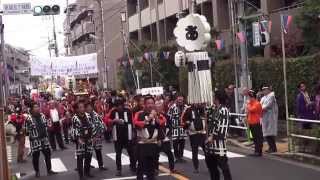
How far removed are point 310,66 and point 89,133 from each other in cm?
948

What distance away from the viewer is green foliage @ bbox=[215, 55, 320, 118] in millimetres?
20133

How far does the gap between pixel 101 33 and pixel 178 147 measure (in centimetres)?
4767

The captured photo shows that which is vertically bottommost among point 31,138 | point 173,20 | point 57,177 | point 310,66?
point 57,177

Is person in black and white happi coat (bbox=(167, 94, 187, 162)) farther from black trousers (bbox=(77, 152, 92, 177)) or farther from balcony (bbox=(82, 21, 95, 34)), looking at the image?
balcony (bbox=(82, 21, 95, 34))

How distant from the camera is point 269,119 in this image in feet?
55.1

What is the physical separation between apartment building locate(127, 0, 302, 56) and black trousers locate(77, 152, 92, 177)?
42.3 ft

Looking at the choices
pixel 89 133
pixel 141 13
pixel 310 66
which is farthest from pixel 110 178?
pixel 141 13

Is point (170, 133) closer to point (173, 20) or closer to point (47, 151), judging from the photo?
point (47, 151)

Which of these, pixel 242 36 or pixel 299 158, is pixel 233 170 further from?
pixel 242 36

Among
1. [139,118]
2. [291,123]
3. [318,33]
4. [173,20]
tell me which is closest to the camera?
[139,118]

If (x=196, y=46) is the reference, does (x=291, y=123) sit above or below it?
below

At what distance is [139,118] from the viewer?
11.3 m

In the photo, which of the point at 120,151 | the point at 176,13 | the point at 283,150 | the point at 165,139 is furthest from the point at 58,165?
the point at 176,13

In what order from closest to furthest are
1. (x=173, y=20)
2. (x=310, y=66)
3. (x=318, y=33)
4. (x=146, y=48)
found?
(x=310, y=66), (x=318, y=33), (x=146, y=48), (x=173, y=20)
